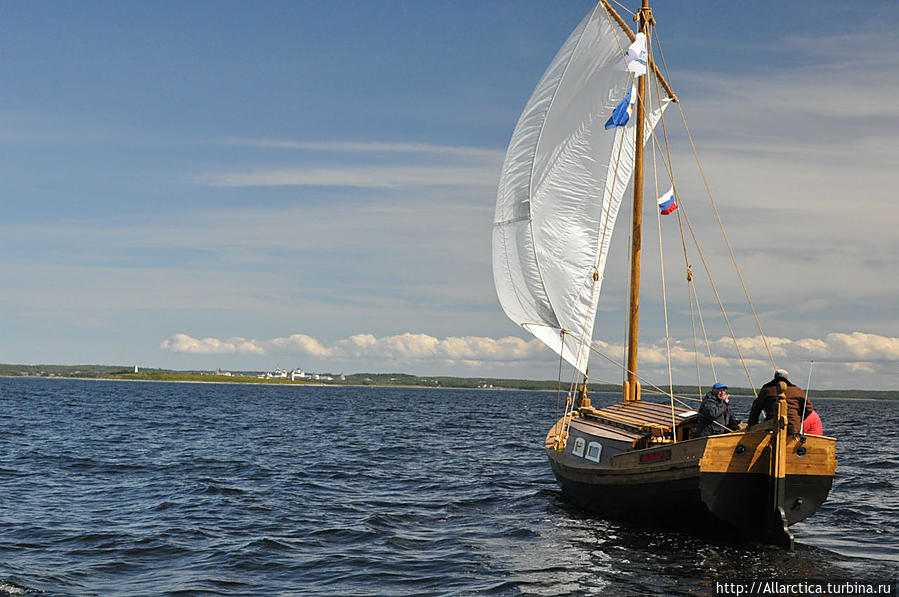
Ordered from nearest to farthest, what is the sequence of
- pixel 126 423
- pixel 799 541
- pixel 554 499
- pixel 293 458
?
pixel 799 541, pixel 554 499, pixel 293 458, pixel 126 423

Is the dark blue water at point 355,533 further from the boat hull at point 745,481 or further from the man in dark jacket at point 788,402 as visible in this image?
the man in dark jacket at point 788,402

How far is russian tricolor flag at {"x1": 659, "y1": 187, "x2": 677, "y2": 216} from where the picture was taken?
23.8 m

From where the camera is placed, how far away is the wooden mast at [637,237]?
2334 cm

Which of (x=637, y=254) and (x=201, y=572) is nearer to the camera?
(x=201, y=572)

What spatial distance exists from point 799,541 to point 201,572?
11.7 m

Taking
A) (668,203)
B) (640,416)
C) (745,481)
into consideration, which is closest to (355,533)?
(640,416)

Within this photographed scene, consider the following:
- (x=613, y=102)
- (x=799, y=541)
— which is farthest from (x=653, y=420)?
(x=613, y=102)

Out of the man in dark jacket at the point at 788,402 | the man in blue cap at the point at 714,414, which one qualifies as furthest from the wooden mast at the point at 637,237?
the man in dark jacket at the point at 788,402

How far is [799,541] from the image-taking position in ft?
→ 54.2

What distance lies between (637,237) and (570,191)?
98.3 inches

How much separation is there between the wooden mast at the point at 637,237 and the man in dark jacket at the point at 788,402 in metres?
7.80

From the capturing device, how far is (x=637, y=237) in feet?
77.7

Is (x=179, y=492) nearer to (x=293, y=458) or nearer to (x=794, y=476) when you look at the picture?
(x=293, y=458)

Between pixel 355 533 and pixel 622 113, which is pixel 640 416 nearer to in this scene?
pixel 355 533
